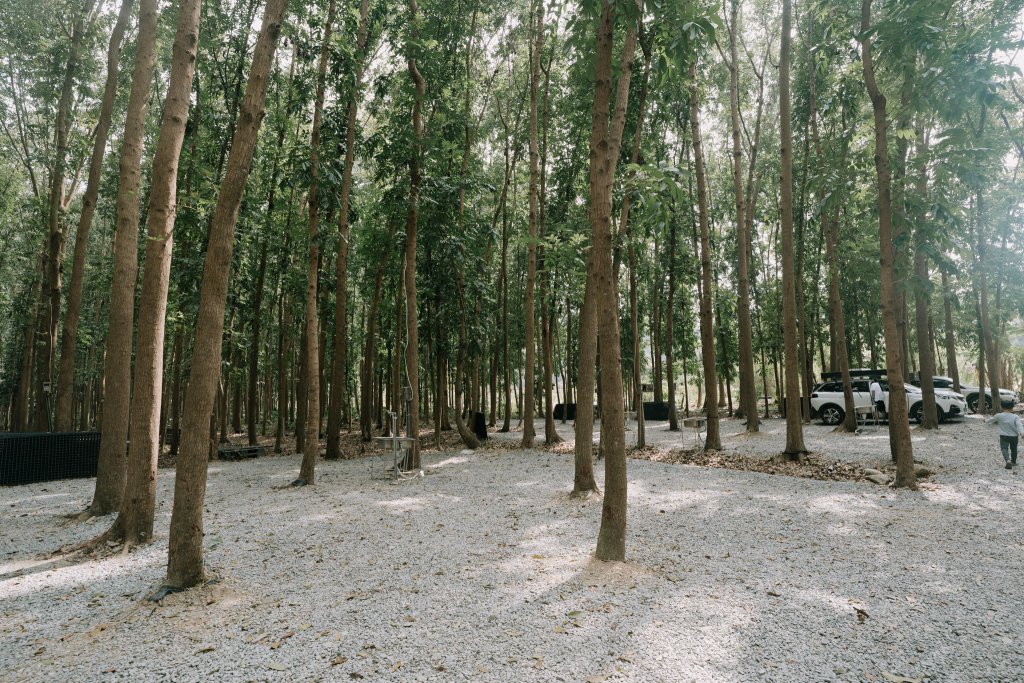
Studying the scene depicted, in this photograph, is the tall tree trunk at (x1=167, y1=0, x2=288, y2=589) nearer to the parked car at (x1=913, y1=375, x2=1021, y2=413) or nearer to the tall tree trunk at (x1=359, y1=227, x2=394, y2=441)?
the tall tree trunk at (x1=359, y1=227, x2=394, y2=441)

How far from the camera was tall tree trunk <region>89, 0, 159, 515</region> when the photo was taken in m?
5.89

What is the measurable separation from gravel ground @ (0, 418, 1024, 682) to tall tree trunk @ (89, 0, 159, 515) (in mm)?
1389

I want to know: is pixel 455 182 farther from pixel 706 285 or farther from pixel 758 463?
pixel 758 463

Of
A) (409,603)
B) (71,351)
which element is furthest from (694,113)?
(71,351)

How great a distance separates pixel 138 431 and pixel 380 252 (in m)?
9.85

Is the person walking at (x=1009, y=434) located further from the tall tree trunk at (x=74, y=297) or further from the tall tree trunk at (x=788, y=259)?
the tall tree trunk at (x=74, y=297)

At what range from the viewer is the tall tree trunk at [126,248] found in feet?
19.3

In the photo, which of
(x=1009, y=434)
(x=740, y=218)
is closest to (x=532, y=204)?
(x=740, y=218)

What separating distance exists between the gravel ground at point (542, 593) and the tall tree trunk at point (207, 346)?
0.37m

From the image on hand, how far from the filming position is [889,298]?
7.82m

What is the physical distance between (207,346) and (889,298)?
Result: 8753 mm

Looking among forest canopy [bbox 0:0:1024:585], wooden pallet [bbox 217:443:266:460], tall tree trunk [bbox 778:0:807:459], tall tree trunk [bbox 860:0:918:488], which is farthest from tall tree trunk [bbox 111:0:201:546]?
tall tree trunk [bbox 778:0:807:459]

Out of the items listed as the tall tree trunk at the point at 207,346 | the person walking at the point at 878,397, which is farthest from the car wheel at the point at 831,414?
the tall tree trunk at the point at 207,346

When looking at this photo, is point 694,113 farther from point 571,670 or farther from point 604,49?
point 571,670
